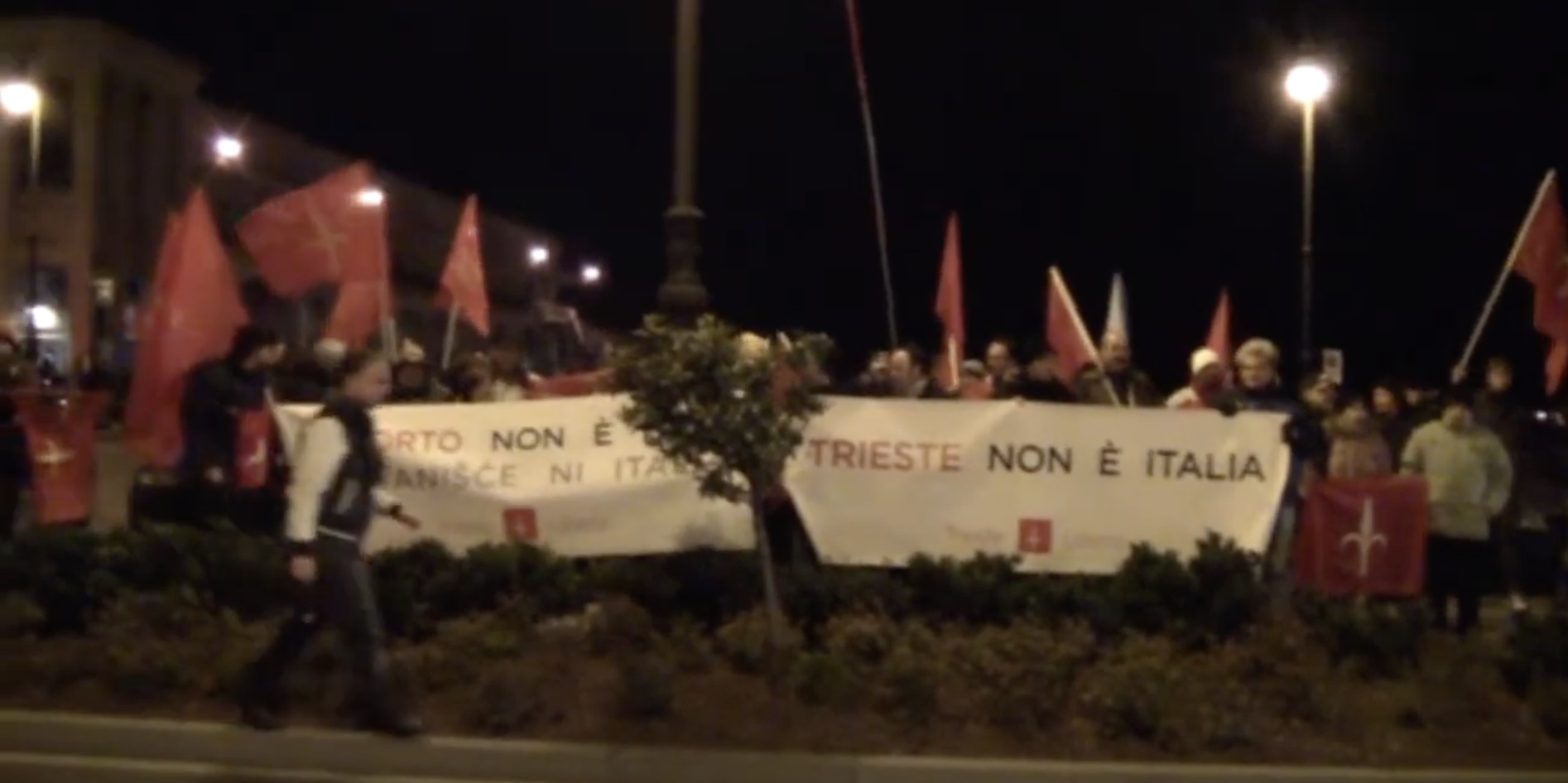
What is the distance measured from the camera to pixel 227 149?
5109cm

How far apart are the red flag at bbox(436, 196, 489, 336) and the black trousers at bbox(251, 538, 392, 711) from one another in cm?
774

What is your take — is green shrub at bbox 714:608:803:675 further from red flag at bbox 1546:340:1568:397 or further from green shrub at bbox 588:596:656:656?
red flag at bbox 1546:340:1568:397

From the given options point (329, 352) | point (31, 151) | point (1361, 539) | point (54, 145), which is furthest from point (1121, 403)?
point (54, 145)

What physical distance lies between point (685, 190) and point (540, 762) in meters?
4.05

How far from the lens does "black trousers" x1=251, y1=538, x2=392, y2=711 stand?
9.91m

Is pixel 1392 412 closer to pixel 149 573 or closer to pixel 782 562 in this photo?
pixel 782 562

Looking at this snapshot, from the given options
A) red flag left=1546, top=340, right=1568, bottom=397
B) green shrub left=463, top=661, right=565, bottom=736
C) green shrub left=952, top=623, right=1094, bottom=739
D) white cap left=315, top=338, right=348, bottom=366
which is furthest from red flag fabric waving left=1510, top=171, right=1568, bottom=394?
green shrub left=463, top=661, right=565, bottom=736

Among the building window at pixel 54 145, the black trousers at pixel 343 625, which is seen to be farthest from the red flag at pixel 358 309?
the building window at pixel 54 145

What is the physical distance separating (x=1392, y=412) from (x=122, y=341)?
3753cm

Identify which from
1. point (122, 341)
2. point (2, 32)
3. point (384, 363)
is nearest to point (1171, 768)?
point (384, 363)

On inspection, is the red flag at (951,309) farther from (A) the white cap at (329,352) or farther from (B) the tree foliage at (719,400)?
(B) the tree foliage at (719,400)

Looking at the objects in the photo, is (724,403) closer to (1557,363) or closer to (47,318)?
(1557,363)

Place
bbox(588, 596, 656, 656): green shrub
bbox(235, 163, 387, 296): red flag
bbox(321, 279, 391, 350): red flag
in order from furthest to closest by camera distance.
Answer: bbox(321, 279, 391, 350): red flag → bbox(235, 163, 387, 296): red flag → bbox(588, 596, 656, 656): green shrub

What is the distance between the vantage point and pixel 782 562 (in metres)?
12.8
